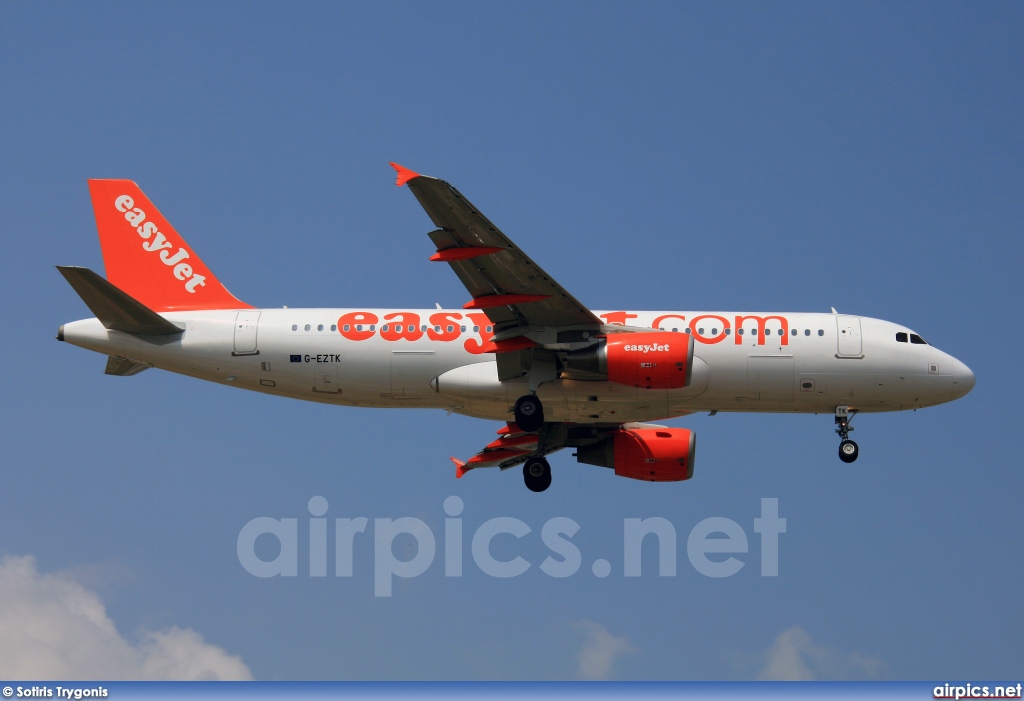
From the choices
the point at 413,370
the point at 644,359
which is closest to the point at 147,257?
the point at 413,370

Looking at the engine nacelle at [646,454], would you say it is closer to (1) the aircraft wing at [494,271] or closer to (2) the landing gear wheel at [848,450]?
(2) the landing gear wheel at [848,450]

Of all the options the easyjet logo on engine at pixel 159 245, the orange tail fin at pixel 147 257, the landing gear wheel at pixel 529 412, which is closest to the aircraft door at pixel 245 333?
the orange tail fin at pixel 147 257

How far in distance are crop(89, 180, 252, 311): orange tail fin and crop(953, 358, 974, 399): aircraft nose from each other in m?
20.6

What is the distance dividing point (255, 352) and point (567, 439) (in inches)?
391

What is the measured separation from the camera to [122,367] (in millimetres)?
38594

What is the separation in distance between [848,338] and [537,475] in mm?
9908

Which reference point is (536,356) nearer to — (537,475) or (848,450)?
(537,475)

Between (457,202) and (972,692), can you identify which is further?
(457,202)

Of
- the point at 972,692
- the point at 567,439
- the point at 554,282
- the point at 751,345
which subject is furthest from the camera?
the point at 567,439

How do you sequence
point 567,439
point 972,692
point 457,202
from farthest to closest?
1. point 567,439
2. point 457,202
3. point 972,692

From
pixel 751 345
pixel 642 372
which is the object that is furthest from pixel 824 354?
pixel 642 372

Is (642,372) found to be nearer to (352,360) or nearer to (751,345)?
(751,345)

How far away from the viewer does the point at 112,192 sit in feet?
135

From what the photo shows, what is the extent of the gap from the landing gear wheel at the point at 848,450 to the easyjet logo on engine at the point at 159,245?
19358 millimetres
